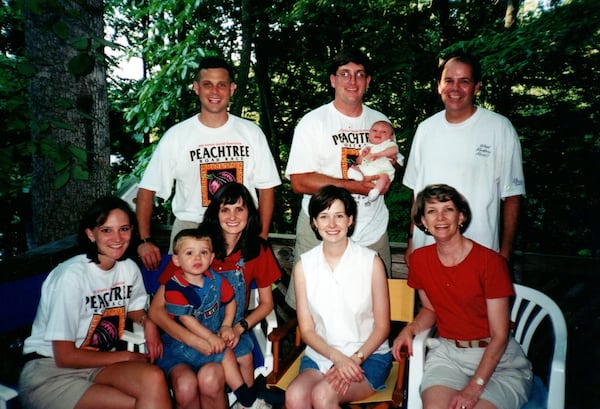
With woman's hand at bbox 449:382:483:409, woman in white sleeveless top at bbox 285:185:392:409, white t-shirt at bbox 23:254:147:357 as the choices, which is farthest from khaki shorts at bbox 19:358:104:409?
woman's hand at bbox 449:382:483:409

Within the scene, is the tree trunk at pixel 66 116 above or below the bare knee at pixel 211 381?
above

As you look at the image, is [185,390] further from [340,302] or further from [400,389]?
[400,389]

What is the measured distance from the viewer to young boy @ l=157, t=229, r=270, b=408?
2.15m

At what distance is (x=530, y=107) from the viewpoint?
556cm

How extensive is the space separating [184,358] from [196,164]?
1.23 metres

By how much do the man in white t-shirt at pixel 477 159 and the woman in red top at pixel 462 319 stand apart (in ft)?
1.15

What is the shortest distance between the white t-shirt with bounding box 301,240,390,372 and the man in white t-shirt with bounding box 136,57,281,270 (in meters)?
0.73

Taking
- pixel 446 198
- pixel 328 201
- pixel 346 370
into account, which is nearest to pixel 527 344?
pixel 446 198

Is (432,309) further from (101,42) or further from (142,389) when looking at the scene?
(101,42)

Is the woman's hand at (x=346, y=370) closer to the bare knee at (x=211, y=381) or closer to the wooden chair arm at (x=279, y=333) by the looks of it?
the wooden chair arm at (x=279, y=333)

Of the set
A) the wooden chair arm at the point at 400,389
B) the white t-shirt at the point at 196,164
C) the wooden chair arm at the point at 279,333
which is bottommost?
the wooden chair arm at the point at 400,389

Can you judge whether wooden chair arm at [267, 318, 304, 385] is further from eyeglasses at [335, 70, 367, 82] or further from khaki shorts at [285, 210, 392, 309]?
eyeglasses at [335, 70, 367, 82]

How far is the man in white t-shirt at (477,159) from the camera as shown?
2439 mm

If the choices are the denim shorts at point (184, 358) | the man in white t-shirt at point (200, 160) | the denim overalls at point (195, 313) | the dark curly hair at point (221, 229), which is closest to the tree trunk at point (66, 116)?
the man in white t-shirt at point (200, 160)
